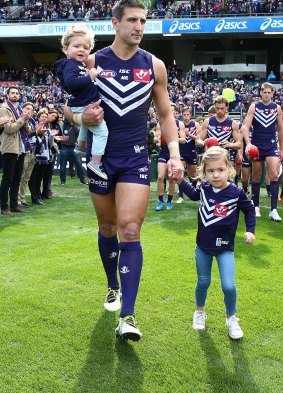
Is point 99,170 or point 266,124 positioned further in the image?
point 266,124

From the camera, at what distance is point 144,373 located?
2801 millimetres

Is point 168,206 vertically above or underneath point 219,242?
underneath

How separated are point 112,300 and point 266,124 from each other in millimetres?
4823

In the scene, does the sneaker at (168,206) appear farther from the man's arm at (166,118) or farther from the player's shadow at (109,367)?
the player's shadow at (109,367)

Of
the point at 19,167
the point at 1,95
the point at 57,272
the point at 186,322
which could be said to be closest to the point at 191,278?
the point at 186,322

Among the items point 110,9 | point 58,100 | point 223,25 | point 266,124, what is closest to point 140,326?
point 266,124

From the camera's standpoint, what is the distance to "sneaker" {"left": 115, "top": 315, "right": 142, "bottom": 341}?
9.59ft

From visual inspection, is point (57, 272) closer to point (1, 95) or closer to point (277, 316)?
point (277, 316)

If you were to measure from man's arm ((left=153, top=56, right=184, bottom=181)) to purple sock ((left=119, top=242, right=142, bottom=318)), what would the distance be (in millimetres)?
605

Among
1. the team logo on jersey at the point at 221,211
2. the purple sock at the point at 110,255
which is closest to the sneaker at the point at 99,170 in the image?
the purple sock at the point at 110,255

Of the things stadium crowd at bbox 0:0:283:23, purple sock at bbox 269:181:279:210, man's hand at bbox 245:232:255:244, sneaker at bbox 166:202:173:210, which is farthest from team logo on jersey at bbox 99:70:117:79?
stadium crowd at bbox 0:0:283:23

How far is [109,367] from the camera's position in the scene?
2.86 metres

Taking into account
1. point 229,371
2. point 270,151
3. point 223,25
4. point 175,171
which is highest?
point 223,25

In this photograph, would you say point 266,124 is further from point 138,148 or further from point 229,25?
point 229,25
